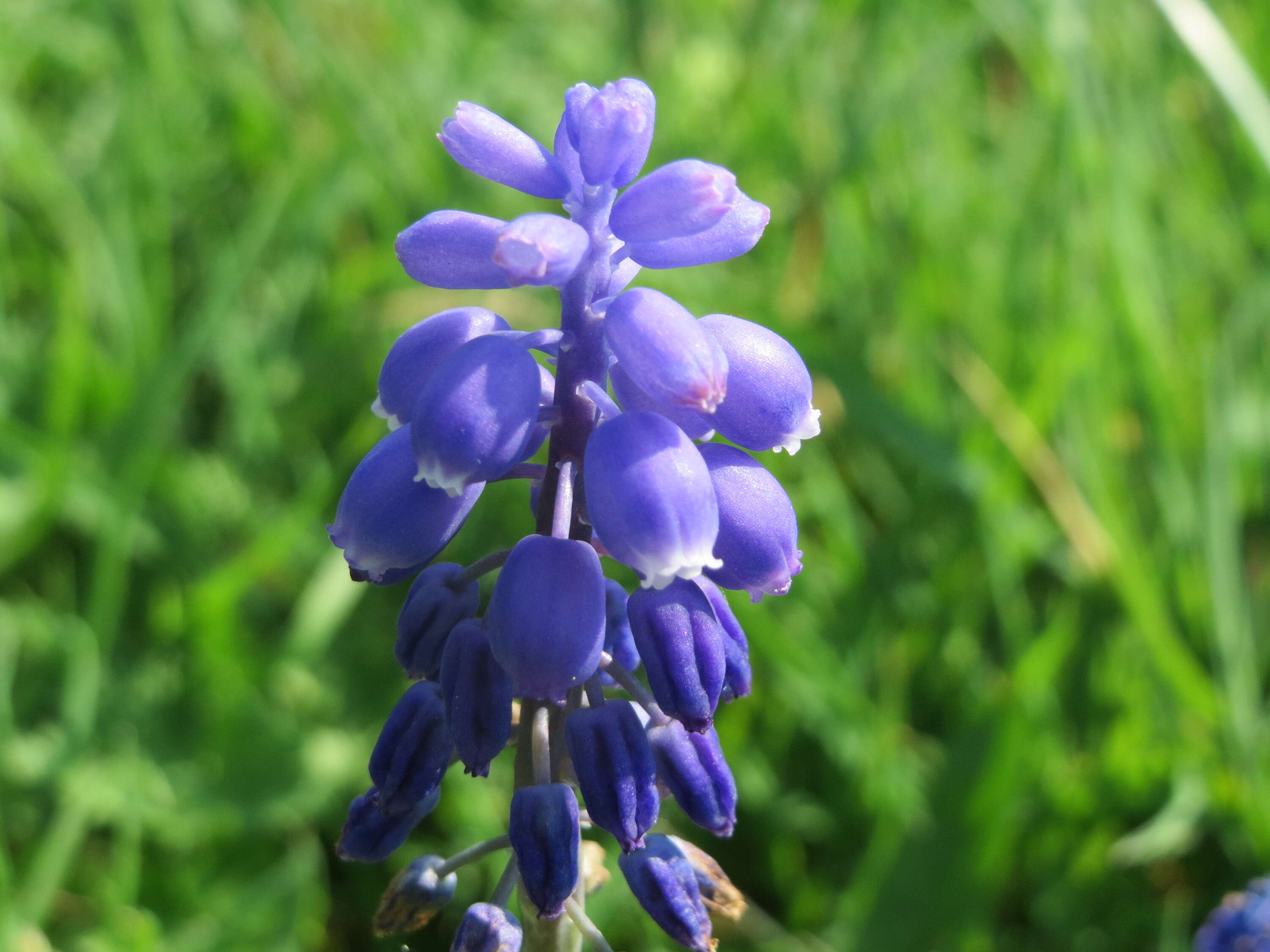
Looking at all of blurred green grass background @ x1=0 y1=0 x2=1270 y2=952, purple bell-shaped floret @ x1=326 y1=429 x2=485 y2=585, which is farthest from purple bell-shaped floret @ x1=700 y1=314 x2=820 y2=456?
blurred green grass background @ x1=0 y1=0 x2=1270 y2=952

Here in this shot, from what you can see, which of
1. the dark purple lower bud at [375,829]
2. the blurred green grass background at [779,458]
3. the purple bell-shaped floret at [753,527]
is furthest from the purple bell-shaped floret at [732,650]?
the blurred green grass background at [779,458]

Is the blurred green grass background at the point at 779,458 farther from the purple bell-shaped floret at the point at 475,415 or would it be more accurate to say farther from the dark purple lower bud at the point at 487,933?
the purple bell-shaped floret at the point at 475,415

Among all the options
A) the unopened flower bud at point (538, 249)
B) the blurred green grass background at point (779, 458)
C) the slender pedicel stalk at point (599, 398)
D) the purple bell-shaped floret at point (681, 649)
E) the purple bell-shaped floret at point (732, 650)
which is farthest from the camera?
the blurred green grass background at point (779, 458)

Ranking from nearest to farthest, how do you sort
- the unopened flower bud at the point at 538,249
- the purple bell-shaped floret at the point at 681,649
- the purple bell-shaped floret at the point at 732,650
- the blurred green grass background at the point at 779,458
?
the unopened flower bud at the point at 538,249, the purple bell-shaped floret at the point at 681,649, the purple bell-shaped floret at the point at 732,650, the blurred green grass background at the point at 779,458

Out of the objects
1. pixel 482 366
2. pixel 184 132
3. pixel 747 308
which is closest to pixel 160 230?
pixel 184 132

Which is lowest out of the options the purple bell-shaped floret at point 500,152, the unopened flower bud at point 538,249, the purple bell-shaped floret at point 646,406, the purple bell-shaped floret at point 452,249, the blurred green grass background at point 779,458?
the blurred green grass background at point 779,458

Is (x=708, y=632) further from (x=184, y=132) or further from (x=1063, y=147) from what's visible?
(x=184, y=132)

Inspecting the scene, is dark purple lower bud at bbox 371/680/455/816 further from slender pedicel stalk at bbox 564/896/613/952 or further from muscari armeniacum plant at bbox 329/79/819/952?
slender pedicel stalk at bbox 564/896/613/952
